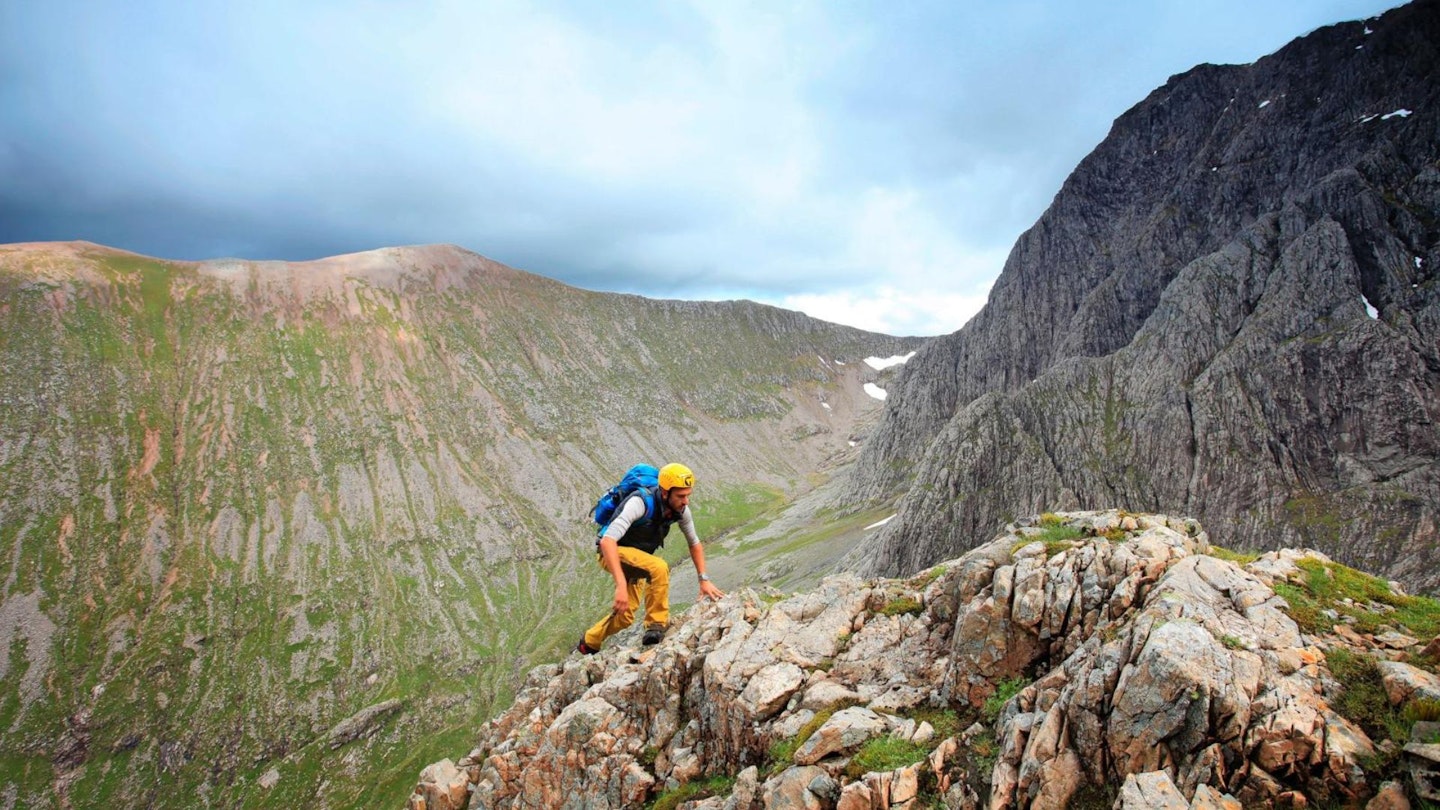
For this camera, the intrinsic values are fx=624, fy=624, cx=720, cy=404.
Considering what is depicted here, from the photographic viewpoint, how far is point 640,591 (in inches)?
714

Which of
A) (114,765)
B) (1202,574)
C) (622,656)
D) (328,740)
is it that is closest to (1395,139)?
(1202,574)

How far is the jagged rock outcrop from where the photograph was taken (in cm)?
821

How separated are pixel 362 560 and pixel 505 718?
12004 cm

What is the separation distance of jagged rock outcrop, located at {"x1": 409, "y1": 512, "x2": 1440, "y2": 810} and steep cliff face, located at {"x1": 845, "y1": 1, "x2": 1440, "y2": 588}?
71.8 metres

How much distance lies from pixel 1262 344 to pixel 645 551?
9322 centimetres

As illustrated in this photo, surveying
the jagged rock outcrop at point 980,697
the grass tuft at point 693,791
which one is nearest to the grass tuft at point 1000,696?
the jagged rock outcrop at point 980,697

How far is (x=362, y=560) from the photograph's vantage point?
121750 millimetres

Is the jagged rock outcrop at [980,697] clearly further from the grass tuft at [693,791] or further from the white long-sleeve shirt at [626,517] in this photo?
the white long-sleeve shirt at [626,517]

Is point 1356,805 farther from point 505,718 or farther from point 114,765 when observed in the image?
point 114,765

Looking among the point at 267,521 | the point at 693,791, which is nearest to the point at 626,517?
the point at 693,791

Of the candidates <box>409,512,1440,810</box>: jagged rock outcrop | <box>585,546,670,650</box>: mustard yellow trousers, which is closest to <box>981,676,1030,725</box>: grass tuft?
<box>409,512,1440,810</box>: jagged rock outcrop

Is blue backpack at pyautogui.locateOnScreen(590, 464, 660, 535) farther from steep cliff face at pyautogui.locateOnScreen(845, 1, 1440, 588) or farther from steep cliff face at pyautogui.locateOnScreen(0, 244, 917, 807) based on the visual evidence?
steep cliff face at pyautogui.locateOnScreen(0, 244, 917, 807)

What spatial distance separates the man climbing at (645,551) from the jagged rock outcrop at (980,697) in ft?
2.83

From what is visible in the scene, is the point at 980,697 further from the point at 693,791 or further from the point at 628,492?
the point at 628,492
